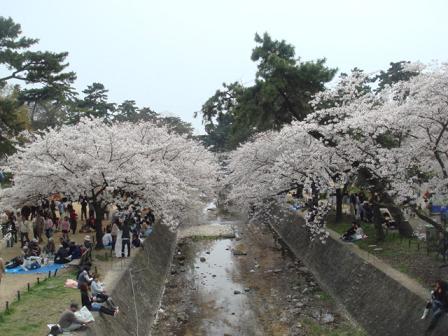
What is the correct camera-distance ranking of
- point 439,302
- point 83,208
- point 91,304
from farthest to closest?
point 83,208, point 91,304, point 439,302

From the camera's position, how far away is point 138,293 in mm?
18406

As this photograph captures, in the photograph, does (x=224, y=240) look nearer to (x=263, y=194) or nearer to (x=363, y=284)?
(x=263, y=194)

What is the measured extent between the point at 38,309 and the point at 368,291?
462 inches

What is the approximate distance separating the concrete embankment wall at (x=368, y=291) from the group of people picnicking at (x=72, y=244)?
885 cm

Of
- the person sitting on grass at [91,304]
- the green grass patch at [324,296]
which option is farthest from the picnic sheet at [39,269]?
the green grass patch at [324,296]

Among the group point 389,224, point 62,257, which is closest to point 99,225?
point 62,257

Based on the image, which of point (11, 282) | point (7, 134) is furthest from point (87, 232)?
point (11, 282)

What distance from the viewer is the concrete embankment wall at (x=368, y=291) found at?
1367cm

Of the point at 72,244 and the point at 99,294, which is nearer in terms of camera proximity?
the point at 99,294

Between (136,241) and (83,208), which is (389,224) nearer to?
(136,241)

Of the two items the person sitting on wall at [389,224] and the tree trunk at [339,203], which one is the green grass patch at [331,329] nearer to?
the person sitting on wall at [389,224]

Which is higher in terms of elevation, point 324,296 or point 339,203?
point 339,203

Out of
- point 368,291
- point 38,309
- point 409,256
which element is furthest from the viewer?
point 409,256

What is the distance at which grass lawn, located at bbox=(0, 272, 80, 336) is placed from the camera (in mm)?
11891
